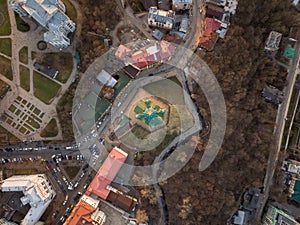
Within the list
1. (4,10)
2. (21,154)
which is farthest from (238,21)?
(21,154)

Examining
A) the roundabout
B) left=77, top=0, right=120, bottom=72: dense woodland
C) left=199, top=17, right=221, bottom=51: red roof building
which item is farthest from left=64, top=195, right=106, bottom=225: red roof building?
left=199, top=17, right=221, bottom=51: red roof building

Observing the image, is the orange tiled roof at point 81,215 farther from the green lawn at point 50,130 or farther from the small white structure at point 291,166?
the small white structure at point 291,166

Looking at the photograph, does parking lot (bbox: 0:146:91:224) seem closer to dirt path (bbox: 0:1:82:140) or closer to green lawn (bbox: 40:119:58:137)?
green lawn (bbox: 40:119:58:137)

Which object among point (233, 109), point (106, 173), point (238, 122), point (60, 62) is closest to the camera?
point (106, 173)

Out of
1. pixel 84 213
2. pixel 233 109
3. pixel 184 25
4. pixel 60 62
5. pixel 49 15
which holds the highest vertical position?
pixel 184 25

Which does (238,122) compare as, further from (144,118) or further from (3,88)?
(3,88)

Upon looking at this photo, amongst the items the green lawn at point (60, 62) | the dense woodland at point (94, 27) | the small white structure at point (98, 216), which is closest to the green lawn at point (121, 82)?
the dense woodland at point (94, 27)

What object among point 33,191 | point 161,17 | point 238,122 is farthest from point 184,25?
point 33,191
